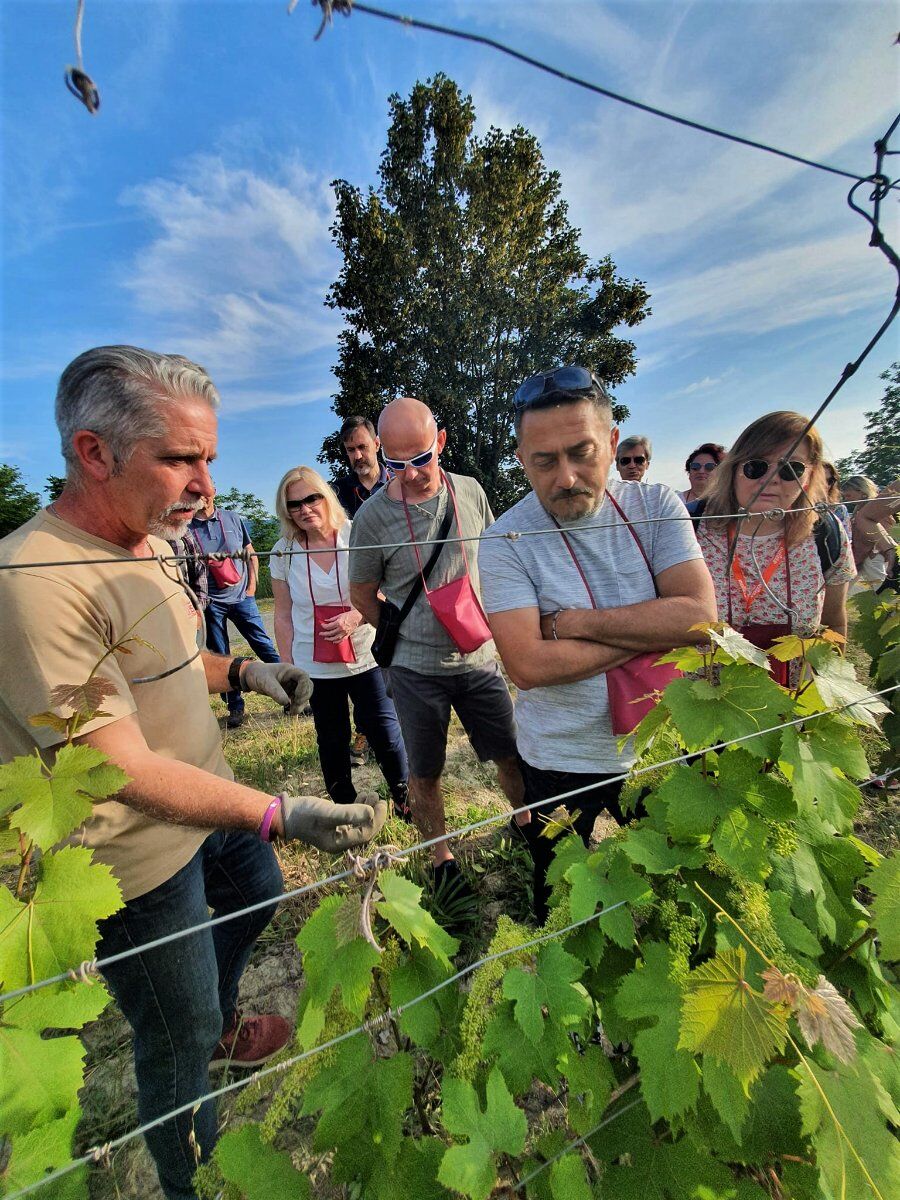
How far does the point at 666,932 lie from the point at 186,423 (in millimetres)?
1691

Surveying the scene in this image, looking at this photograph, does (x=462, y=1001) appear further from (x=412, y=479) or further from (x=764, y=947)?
(x=412, y=479)

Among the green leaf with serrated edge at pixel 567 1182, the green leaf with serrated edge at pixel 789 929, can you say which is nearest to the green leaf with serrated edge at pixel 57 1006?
the green leaf with serrated edge at pixel 567 1182

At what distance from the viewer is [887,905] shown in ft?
3.28

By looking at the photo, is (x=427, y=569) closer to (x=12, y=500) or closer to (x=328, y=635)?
(x=328, y=635)

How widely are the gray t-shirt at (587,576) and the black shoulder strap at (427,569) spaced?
778 millimetres

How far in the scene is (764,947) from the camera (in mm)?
1018

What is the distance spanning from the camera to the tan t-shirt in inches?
43.2

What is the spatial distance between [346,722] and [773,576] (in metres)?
2.49

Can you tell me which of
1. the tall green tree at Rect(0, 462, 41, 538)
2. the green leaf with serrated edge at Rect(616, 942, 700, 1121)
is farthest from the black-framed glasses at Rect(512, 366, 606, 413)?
the tall green tree at Rect(0, 462, 41, 538)

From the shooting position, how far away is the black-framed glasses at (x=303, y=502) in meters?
3.10

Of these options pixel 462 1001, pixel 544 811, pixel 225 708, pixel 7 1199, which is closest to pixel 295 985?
pixel 544 811

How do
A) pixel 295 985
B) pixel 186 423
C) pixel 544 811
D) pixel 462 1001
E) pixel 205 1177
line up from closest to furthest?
pixel 205 1177 < pixel 462 1001 < pixel 186 423 < pixel 544 811 < pixel 295 985

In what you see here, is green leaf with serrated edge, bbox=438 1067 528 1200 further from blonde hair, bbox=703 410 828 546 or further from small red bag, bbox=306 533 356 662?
small red bag, bbox=306 533 356 662

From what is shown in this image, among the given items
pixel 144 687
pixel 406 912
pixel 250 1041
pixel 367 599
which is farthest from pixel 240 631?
pixel 406 912
